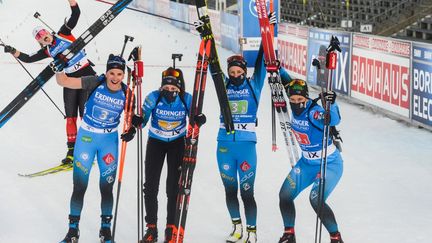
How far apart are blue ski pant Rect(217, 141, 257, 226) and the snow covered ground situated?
1.74 ft

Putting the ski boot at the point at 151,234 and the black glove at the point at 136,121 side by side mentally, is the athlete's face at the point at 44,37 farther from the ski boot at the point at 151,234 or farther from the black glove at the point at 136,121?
the ski boot at the point at 151,234

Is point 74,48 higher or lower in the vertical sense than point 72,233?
higher

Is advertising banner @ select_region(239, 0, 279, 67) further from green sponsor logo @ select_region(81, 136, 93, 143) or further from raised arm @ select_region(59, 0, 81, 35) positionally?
green sponsor logo @ select_region(81, 136, 93, 143)

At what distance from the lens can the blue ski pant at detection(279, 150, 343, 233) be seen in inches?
268

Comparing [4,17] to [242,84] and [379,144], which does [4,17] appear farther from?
[242,84]

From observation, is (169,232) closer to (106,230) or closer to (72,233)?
(106,230)

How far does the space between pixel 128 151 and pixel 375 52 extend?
217 inches

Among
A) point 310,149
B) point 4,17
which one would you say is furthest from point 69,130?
point 4,17

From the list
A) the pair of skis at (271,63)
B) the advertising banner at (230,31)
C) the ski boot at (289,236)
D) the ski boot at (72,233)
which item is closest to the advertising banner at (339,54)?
the advertising banner at (230,31)

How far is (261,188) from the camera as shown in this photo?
9695 millimetres

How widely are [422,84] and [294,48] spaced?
6895 millimetres

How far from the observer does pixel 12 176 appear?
10133 millimetres

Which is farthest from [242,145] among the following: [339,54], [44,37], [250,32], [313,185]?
[250,32]

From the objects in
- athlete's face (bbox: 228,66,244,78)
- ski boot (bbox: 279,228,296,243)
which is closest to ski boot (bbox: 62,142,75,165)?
athlete's face (bbox: 228,66,244,78)
